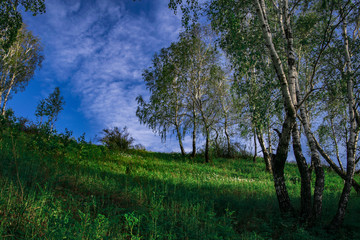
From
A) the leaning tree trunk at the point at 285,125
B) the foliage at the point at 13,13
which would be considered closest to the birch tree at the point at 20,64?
the foliage at the point at 13,13

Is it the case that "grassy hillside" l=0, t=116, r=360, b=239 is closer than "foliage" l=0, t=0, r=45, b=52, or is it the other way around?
"grassy hillside" l=0, t=116, r=360, b=239

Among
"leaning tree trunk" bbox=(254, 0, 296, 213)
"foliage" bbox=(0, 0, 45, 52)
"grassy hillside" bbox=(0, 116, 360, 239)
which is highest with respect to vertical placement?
"foliage" bbox=(0, 0, 45, 52)

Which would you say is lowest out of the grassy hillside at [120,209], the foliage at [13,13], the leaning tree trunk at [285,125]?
the grassy hillside at [120,209]

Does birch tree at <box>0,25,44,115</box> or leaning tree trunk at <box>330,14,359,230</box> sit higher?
birch tree at <box>0,25,44,115</box>

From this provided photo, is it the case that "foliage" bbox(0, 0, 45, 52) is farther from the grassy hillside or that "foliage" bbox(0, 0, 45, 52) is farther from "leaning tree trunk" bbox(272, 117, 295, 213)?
"leaning tree trunk" bbox(272, 117, 295, 213)

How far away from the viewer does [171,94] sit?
23375mm

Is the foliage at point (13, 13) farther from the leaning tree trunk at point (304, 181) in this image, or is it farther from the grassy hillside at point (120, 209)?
the leaning tree trunk at point (304, 181)

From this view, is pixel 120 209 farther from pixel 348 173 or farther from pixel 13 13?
pixel 13 13

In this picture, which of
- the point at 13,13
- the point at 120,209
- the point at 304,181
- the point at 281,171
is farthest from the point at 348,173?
the point at 13,13

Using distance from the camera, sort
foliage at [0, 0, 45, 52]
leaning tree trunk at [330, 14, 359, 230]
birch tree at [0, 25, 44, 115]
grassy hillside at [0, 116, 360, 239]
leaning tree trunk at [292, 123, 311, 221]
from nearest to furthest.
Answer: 1. grassy hillside at [0, 116, 360, 239]
2. leaning tree trunk at [330, 14, 359, 230]
3. leaning tree trunk at [292, 123, 311, 221]
4. foliage at [0, 0, 45, 52]
5. birch tree at [0, 25, 44, 115]

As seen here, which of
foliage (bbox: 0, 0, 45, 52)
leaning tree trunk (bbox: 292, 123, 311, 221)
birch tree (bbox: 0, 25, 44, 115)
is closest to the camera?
leaning tree trunk (bbox: 292, 123, 311, 221)

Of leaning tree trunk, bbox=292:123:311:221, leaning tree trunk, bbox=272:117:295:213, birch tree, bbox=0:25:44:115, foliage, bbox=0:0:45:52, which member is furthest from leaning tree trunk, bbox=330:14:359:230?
birch tree, bbox=0:25:44:115

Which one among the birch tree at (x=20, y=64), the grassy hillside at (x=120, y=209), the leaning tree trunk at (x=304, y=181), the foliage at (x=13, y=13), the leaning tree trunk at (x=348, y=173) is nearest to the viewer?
the grassy hillside at (x=120, y=209)

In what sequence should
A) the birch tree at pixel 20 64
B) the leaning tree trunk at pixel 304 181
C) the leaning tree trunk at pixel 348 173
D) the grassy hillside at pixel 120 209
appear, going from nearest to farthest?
the grassy hillside at pixel 120 209 → the leaning tree trunk at pixel 348 173 → the leaning tree trunk at pixel 304 181 → the birch tree at pixel 20 64
